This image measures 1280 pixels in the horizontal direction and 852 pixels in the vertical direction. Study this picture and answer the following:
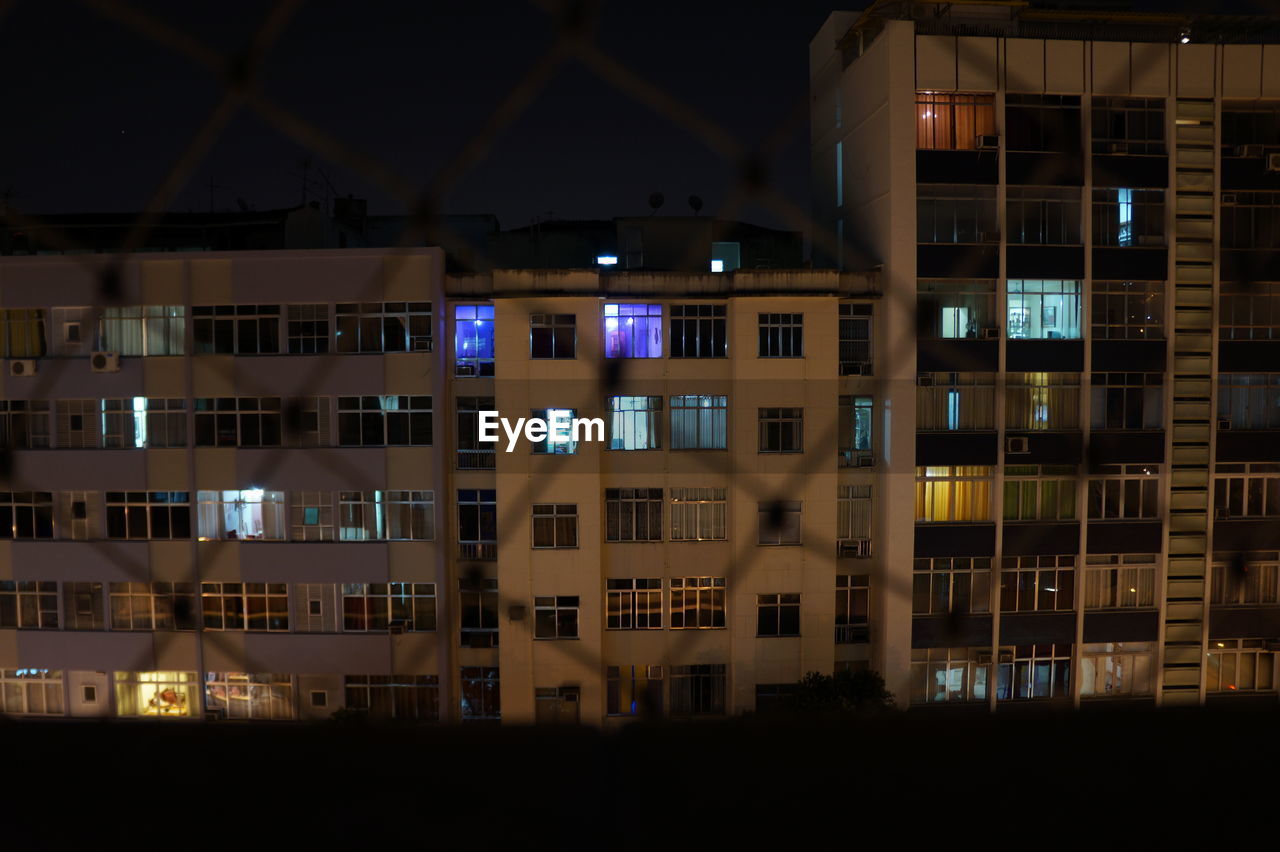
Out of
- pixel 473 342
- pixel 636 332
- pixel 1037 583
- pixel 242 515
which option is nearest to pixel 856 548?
pixel 1037 583

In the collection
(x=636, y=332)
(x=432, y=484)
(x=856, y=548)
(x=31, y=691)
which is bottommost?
(x=31, y=691)

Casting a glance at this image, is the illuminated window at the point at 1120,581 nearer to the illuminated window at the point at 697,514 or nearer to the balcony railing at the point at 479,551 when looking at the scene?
the illuminated window at the point at 697,514

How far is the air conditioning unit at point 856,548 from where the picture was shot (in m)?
Result: 3.83

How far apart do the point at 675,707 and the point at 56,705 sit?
2.97m

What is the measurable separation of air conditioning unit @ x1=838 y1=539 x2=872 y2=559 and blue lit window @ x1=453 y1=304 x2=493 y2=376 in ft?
6.03

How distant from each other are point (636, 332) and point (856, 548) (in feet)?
4.75

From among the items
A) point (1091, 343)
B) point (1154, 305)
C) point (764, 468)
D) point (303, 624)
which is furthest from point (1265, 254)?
point (303, 624)

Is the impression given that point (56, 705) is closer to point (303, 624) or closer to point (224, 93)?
point (303, 624)

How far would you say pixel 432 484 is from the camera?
146 inches

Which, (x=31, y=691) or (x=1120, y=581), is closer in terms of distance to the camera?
(x=1120, y=581)

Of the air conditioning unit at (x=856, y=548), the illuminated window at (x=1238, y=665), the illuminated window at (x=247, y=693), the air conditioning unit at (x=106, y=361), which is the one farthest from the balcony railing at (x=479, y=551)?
the illuminated window at (x=1238, y=665)

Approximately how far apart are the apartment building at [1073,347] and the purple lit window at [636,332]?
93 centimetres

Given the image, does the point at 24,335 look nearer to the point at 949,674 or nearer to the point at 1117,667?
the point at 949,674

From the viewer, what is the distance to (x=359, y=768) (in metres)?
0.27
